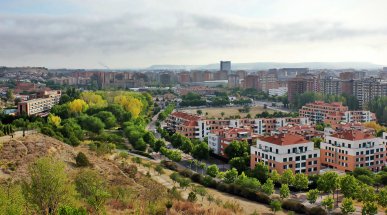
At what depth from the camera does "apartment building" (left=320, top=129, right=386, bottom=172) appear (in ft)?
49.9

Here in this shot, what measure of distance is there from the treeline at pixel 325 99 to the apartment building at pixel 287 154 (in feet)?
62.9

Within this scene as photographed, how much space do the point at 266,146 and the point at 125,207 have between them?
6754mm

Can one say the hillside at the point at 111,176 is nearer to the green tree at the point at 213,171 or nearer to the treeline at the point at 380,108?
the green tree at the point at 213,171

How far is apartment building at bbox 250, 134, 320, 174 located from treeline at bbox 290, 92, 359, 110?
19.2 metres

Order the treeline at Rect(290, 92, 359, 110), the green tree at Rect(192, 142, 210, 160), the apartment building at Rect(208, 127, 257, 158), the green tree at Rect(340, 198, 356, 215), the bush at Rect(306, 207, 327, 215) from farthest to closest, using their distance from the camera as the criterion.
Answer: the treeline at Rect(290, 92, 359, 110)
the apartment building at Rect(208, 127, 257, 158)
the green tree at Rect(192, 142, 210, 160)
the bush at Rect(306, 207, 327, 215)
the green tree at Rect(340, 198, 356, 215)

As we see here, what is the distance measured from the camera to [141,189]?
11352 mm

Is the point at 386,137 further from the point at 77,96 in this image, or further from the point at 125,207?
the point at 77,96

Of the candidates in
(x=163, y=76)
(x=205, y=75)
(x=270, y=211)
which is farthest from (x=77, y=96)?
(x=205, y=75)

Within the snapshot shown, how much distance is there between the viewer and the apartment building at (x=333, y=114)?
2444 centimetres

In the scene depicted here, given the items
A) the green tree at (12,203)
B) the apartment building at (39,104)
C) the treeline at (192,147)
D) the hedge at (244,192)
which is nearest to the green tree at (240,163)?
the hedge at (244,192)

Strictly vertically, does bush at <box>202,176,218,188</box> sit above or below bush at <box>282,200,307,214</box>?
above

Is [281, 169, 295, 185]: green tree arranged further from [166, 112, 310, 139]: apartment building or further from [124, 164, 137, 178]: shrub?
[166, 112, 310, 139]: apartment building

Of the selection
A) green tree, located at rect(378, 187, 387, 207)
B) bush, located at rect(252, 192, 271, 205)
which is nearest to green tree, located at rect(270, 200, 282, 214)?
bush, located at rect(252, 192, 271, 205)

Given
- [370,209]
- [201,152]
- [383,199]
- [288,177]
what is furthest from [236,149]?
[370,209]
